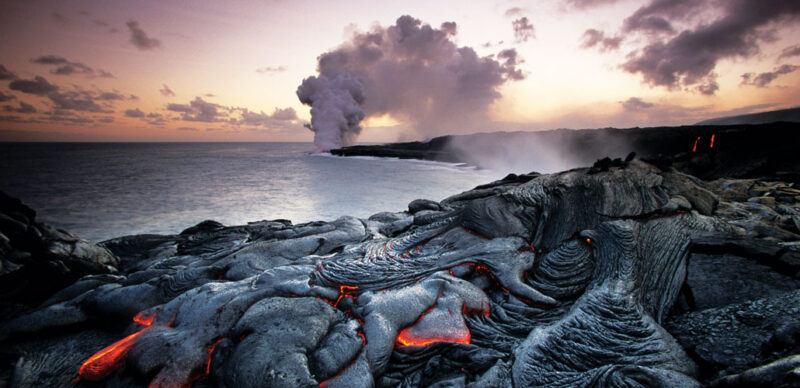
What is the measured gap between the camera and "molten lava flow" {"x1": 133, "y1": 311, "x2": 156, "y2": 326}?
125 inches

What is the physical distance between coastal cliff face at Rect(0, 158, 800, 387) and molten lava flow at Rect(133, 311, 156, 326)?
1.3 inches

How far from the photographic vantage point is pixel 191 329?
2.79m

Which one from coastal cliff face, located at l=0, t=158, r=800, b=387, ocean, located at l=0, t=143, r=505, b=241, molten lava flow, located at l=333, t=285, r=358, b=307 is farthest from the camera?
ocean, located at l=0, t=143, r=505, b=241

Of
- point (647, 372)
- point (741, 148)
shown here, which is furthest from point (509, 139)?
point (647, 372)

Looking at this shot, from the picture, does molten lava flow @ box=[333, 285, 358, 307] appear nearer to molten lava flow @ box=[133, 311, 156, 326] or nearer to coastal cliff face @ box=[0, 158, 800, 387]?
coastal cliff face @ box=[0, 158, 800, 387]

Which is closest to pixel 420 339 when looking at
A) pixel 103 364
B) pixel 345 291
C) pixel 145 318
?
pixel 345 291

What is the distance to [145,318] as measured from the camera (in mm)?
3219

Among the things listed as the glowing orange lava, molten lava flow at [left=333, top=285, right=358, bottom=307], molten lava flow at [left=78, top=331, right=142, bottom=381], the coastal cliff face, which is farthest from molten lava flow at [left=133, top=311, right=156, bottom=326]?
the glowing orange lava

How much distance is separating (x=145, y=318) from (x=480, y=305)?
372 centimetres

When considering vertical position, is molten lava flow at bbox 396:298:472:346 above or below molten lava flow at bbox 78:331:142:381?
above

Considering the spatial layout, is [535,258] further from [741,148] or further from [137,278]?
[741,148]

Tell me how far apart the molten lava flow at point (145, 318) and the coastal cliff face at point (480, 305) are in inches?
Result: 1.3

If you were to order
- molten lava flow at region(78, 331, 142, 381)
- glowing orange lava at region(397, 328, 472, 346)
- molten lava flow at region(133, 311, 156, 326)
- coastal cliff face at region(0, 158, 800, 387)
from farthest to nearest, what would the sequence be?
molten lava flow at region(133, 311, 156, 326), glowing orange lava at region(397, 328, 472, 346), molten lava flow at region(78, 331, 142, 381), coastal cliff face at region(0, 158, 800, 387)

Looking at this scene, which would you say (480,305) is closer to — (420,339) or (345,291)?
(420,339)
